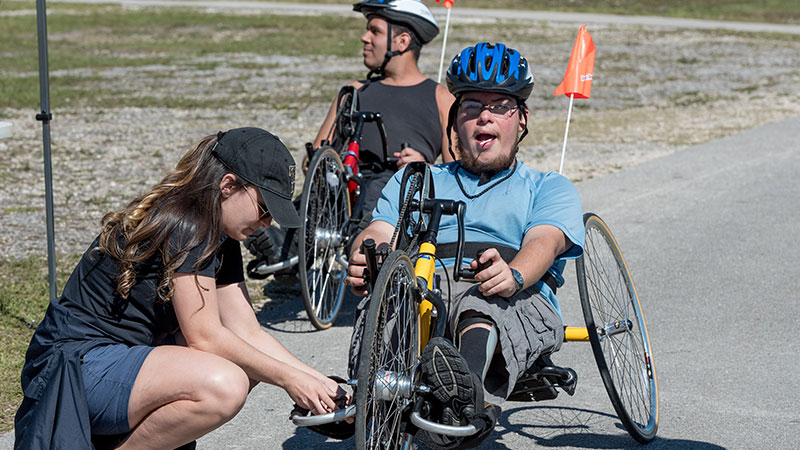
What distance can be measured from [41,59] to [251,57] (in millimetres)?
Answer: 16280

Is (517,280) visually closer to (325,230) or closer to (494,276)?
(494,276)

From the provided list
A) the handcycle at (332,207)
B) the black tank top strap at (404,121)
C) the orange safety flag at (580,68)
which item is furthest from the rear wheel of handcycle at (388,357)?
the orange safety flag at (580,68)

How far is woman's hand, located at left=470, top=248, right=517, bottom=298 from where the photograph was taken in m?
3.76

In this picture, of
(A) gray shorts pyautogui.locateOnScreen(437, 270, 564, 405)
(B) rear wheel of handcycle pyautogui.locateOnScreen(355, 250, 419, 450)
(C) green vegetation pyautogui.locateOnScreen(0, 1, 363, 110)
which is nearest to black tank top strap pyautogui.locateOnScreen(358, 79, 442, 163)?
(A) gray shorts pyautogui.locateOnScreen(437, 270, 564, 405)

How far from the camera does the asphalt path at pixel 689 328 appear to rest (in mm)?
4617

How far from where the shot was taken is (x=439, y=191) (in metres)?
4.36

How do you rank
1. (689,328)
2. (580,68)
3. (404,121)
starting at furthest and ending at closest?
(404,121) < (580,68) < (689,328)

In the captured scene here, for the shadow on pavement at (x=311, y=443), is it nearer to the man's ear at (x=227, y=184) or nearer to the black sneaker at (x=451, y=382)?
the black sneaker at (x=451, y=382)

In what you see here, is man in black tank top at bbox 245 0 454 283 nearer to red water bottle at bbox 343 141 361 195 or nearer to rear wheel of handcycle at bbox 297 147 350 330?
red water bottle at bbox 343 141 361 195

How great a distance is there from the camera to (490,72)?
4230mm

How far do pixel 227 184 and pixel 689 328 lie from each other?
3.69 metres

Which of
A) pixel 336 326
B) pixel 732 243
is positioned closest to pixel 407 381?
pixel 336 326

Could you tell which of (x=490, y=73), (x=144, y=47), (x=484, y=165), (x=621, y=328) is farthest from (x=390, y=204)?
(x=144, y=47)

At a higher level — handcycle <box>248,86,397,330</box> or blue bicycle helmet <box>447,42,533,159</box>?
blue bicycle helmet <box>447,42,533,159</box>
